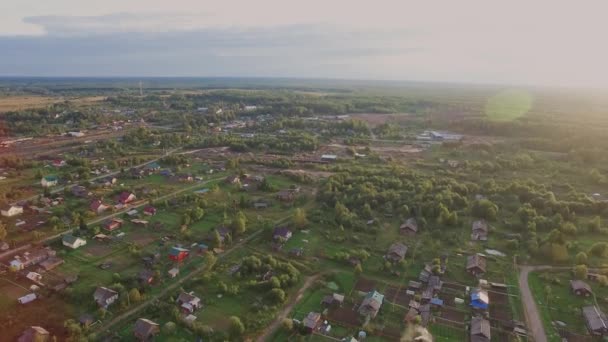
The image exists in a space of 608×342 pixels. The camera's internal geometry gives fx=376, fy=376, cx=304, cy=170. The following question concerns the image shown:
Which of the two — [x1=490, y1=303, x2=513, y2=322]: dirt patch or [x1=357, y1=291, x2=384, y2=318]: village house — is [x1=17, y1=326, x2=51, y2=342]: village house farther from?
[x1=490, y1=303, x2=513, y2=322]: dirt patch

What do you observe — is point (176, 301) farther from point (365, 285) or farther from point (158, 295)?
point (365, 285)

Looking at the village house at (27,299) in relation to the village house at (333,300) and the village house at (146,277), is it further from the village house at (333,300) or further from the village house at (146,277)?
the village house at (333,300)

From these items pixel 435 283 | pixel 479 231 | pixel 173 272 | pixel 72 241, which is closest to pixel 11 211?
pixel 72 241

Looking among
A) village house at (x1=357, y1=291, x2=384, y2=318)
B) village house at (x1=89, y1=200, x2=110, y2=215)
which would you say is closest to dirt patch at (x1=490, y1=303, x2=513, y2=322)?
village house at (x1=357, y1=291, x2=384, y2=318)

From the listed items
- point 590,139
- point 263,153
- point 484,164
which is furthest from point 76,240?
point 590,139

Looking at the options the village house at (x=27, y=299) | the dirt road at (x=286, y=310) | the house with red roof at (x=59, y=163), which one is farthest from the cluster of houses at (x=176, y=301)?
the house with red roof at (x=59, y=163)

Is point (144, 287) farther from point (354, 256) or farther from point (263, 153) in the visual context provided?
point (263, 153)

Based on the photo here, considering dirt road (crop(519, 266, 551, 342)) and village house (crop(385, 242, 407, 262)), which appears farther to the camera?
village house (crop(385, 242, 407, 262))
